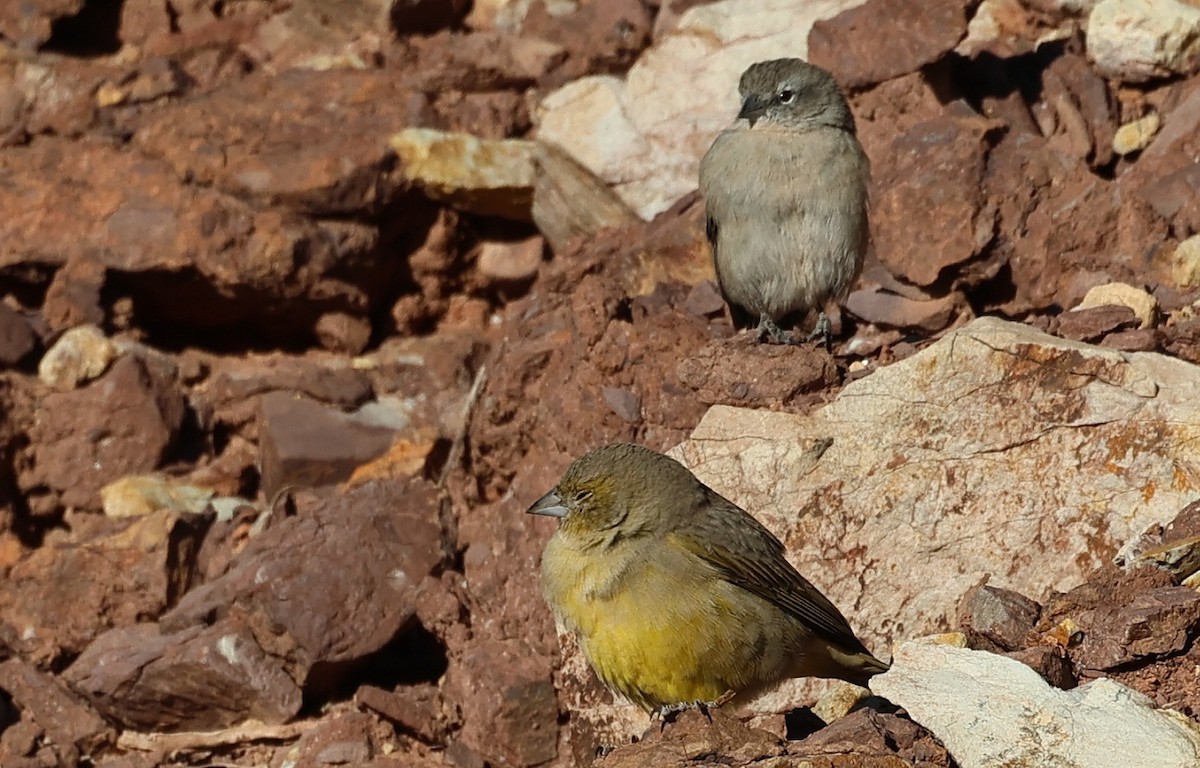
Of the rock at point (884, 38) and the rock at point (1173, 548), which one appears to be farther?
the rock at point (884, 38)

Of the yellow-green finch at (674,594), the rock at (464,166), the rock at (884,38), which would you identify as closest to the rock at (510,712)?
the yellow-green finch at (674,594)

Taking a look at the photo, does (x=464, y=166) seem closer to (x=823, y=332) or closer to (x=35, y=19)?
(x=823, y=332)

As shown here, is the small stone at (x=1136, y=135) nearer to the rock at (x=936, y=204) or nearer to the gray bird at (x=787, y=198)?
the rock at (x=936, y=204)

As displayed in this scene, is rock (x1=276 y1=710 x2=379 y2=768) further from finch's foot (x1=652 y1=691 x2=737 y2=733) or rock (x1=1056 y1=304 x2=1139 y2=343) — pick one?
rock (x1=1056 y1=304 x2=1139 y2=343)

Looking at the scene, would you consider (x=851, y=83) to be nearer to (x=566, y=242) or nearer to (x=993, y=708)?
(x=566, y=242)

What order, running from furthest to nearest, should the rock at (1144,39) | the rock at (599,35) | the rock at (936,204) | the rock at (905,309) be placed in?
the rock at (599,35)
the rock at (1144,39)
the rock at (936,204)
the rock at (905,309)

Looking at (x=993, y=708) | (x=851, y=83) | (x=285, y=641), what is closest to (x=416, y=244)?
(x=851, y=83)

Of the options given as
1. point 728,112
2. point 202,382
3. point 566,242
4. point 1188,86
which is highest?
point 1188,86
